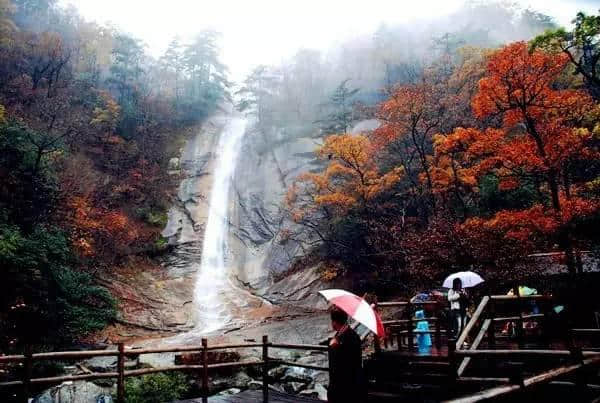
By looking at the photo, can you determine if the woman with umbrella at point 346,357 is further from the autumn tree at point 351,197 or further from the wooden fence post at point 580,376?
the autumn tree at point 351,197

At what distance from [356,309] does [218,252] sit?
23433mm

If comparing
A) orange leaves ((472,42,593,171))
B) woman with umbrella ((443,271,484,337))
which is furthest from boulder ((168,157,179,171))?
woman with umbrella ((443,271,484,337))

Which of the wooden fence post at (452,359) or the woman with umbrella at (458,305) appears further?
the woman with umbrella at (458,305)

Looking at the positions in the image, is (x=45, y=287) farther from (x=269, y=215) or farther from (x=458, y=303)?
(x=269, y=215)

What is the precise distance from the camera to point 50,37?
3130cm

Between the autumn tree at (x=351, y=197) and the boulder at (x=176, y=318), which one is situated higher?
the autumn tree at (x=351, y=197)

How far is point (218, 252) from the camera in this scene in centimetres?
2675

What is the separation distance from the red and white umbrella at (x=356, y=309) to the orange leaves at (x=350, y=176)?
53.9 feet

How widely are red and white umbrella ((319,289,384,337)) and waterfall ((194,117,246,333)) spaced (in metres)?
15.4

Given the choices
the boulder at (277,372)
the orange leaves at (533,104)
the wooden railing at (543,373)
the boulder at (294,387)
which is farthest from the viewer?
the orange leaves at (533,104)

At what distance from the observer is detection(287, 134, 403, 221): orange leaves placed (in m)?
20.5

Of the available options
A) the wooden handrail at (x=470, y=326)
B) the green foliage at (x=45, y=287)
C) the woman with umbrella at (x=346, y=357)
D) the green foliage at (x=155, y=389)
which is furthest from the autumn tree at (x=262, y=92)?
the woman with umbrella at (x=346, y=357)

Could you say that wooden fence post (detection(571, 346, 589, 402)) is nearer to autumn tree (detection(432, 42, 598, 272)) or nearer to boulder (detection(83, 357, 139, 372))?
autumn tree (detection(432, 42, 598, 272))

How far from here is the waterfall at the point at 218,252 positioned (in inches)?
822
